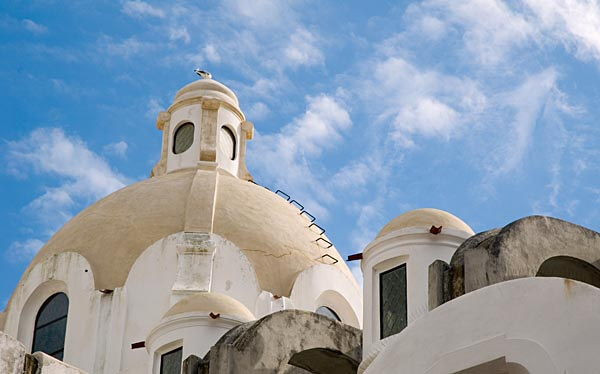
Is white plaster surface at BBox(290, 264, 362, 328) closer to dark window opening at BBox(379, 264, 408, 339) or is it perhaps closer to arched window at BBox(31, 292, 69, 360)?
arched window at BBox(31, 292, 69, 360)

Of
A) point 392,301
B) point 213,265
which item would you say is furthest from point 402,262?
point 213,265

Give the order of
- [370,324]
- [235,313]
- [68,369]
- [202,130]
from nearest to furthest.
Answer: [68,369]
[370,324]
[235,313]
[202,130]

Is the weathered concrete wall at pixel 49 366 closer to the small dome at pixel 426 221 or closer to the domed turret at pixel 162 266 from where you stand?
the small dome at pixel 426 221

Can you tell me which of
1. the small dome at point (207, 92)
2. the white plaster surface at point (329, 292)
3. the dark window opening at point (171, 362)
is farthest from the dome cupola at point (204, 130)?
the dark window opening at point (171, 362)

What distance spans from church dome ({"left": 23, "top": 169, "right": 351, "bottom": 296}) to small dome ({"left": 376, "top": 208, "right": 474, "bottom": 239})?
21.6 feet

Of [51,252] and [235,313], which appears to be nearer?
[235,313]

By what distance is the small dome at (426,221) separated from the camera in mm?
19203

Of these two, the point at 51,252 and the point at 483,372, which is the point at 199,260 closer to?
the point at 51,252

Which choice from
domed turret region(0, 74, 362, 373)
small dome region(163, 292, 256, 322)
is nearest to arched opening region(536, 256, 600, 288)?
small dome region(163, 292, 256, 322)

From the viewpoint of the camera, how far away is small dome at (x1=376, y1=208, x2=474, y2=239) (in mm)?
19203

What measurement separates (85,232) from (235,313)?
6.21 m

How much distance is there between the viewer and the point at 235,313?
21.6 meters

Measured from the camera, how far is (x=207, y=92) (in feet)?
99.9

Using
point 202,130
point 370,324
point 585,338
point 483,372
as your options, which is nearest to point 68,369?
point 370,324
